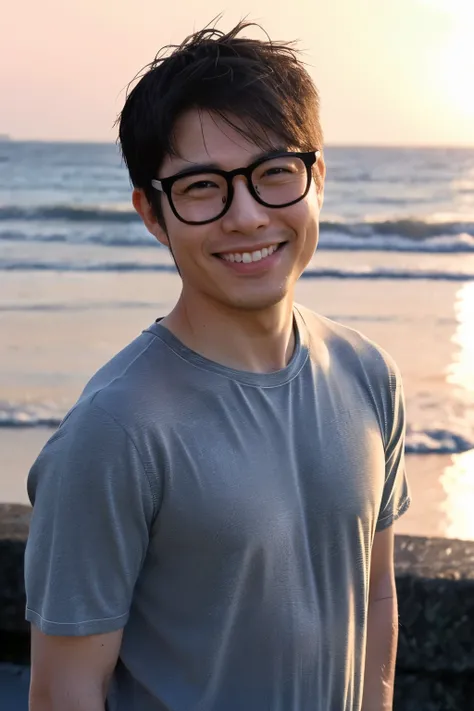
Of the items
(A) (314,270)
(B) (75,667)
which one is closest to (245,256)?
(B) (75,667)

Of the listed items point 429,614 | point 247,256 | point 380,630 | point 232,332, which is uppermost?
point 247,256

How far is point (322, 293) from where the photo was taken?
1132cm

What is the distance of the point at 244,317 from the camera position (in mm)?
1651

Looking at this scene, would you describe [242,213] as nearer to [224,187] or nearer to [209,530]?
[224,187]

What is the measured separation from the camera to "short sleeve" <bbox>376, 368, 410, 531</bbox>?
180 cm

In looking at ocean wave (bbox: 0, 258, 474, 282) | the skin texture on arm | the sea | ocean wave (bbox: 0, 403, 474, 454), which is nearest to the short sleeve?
the skin texture on arm

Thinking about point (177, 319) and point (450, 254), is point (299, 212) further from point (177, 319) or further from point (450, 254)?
point (450, 254)

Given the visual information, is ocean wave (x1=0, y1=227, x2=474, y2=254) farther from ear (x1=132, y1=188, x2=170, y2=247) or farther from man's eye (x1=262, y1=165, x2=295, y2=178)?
man's eye (x1=262, y1=165, x2=295, y2=178)

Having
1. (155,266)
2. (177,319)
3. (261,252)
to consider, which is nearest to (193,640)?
(177,319)

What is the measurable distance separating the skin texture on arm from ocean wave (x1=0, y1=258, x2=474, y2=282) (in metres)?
11.2

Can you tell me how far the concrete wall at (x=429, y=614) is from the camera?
2.32 metres

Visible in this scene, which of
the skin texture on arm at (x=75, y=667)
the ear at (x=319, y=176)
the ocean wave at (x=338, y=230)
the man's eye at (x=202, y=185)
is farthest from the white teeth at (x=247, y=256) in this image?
the ocean wave at (x=338, y=230)

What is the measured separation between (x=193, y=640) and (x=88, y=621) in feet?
0.61

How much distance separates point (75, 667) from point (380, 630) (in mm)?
700
